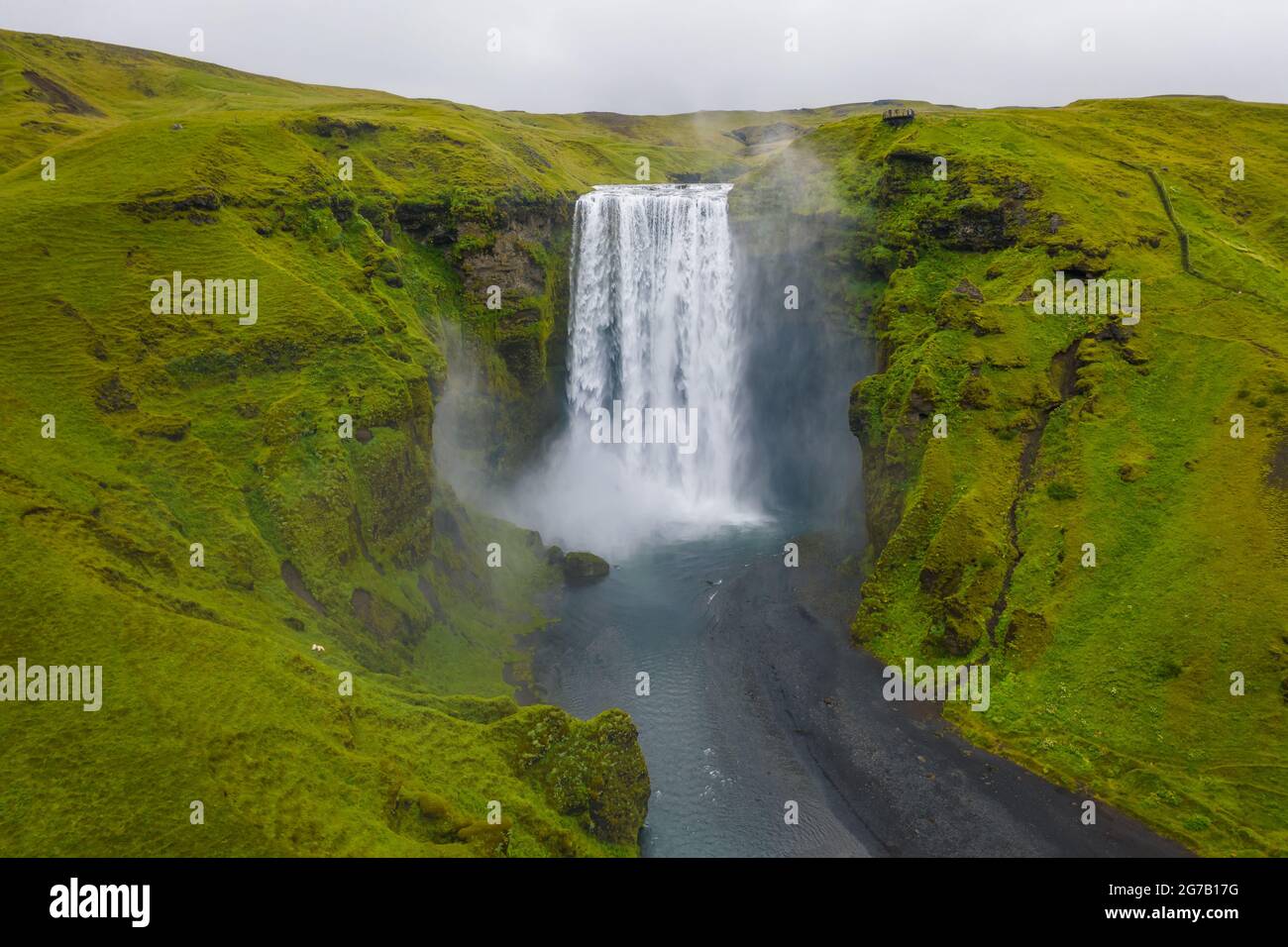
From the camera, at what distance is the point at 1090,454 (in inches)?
1437

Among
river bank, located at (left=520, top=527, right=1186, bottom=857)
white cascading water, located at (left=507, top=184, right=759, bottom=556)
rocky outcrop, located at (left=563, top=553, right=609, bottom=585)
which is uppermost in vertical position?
white cascading water, located at (left=507, top=184, right=759, bottom=556)

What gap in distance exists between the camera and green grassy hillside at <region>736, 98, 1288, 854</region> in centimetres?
2719

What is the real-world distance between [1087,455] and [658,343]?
104 ft

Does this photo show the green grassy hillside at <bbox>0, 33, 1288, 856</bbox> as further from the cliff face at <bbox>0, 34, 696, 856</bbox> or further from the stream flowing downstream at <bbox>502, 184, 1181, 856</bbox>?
the stream flowing downstream at <bbox>502, 184, 1181, 856</bbox>

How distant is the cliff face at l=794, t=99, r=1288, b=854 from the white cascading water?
34.7ft

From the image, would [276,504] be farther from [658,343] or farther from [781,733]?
[658,343]

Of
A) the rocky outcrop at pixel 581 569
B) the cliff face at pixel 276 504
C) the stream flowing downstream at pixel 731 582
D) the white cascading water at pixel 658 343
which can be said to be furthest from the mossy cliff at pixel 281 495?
the stream flowing downstream at pixel 731 582

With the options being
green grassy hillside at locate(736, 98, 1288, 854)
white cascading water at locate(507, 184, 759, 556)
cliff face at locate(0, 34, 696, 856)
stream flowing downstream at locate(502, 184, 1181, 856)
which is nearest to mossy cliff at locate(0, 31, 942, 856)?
cliff face at locate(0, 34, 696, 856)

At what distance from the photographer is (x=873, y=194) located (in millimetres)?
53281

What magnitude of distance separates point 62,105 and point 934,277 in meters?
74.5

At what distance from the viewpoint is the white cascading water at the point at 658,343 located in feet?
191
